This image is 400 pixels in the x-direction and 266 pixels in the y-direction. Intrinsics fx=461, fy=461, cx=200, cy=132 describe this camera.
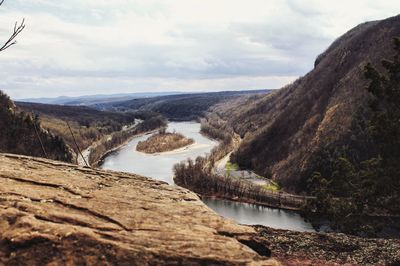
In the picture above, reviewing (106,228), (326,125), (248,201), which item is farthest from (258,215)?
(106,228)

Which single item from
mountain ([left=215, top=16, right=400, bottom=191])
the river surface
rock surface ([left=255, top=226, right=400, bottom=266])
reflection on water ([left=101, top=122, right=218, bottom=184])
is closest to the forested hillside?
mountain ([left=215, top=16, right=400, bottom=191])

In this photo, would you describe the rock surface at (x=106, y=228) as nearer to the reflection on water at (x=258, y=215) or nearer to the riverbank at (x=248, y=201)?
the reflection on water at (x=258, y=215)

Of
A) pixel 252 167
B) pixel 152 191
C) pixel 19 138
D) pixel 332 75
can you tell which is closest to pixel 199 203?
pixel 152 191

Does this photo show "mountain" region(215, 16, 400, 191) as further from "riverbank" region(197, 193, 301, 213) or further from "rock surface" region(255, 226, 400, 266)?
"rock surface" region(255, 226, 400, 266)

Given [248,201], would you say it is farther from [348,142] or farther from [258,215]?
[348,142]

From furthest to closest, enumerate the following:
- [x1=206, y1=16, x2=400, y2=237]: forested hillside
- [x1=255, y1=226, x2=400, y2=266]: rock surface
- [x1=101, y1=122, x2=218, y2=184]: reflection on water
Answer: [x1=101, y1=122, x2=218, y2=184]: reflection on water → [x1=255, y1=226, x2=400, y2=266]: rock surface → [x1=206, y1=16, x2=400, y2=237]: forested hillside

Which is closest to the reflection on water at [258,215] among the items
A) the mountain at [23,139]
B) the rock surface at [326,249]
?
the mountain at [23,139]

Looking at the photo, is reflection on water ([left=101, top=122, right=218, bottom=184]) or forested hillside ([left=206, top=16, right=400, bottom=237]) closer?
forested hillside ([left=206, top=16, right=400, bottom=237])
